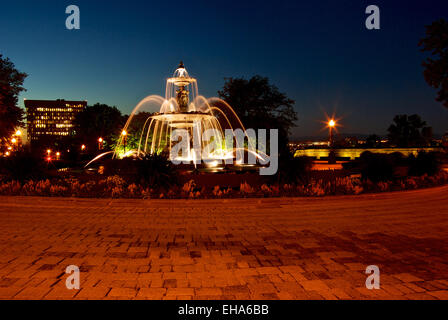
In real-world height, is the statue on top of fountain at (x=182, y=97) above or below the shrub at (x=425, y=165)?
above

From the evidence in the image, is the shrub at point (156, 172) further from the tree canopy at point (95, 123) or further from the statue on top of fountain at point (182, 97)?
the tree canopy at point (95, 123)

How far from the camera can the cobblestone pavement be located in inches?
168

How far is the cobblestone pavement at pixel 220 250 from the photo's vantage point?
14.0ft

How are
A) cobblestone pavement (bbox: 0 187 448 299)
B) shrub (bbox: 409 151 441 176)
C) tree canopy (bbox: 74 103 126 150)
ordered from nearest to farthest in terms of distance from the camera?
cobblestone pavement (bbox: 0 187 448 299), shrub (bbox: 409 151 441 176), tree canopy (bbox: 74 103 126 150)

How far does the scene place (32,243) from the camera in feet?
20.9

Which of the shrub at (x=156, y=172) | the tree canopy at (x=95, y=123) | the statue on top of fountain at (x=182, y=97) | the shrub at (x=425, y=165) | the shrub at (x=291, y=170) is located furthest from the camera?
the tree canopy at (x=95, y=123)

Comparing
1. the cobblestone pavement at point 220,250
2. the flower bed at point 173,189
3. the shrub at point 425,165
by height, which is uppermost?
the shrub at point 425,165

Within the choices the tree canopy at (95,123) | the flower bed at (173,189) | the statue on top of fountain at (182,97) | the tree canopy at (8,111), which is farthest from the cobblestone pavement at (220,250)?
the tree canopy at (95,123)

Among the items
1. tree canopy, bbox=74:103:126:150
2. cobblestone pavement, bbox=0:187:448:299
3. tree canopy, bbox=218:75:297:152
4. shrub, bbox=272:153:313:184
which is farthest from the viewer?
tree canopy, bbox=74:103:126:150

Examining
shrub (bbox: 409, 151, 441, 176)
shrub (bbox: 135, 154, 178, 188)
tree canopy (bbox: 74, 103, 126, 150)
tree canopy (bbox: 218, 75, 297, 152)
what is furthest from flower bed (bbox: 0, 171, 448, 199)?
tree canopy (bbox: 74, 103, 126, 150)

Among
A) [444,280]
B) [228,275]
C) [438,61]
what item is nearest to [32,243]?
[228,275]

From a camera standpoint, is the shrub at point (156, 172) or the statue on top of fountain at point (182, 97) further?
the statue on top of fountain at point (182, 97)

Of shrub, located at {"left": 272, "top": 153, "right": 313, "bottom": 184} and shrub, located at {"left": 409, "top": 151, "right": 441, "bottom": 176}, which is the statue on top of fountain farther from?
shrub, located at {"left": 409, "top": 151, "right": 441, "bottom": 176}

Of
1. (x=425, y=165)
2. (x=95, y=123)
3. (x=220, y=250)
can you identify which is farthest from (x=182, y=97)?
(x=95, y=123)
